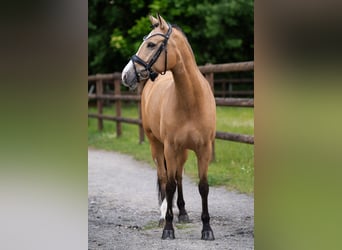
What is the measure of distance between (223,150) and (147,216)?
2.90 m

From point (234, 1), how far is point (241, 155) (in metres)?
6.88

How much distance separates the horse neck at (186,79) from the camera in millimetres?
3094

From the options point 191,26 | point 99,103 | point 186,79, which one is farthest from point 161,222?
point 191,26

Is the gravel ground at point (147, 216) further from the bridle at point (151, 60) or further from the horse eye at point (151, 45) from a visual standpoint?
the horse eye at point (151, 45)

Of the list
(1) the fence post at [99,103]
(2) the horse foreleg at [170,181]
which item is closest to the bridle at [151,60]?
(2) the horse foreleg at [170,181]

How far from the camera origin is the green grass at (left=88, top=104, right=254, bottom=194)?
5.08 meters

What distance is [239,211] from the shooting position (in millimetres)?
3807

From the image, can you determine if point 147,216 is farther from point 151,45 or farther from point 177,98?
point 151,45

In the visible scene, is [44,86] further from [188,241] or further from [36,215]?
[188,241]

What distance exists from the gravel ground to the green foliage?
590cm

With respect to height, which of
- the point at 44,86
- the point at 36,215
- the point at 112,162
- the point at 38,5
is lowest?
the point at 112,162

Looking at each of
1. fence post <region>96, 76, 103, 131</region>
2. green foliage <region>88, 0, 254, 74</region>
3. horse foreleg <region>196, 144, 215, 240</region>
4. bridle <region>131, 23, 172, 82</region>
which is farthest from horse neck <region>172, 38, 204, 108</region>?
green foliage <region>88, 0, 254, 74</region>

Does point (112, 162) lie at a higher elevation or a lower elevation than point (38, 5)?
lower

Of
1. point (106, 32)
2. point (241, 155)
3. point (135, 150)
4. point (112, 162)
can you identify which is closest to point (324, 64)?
point (241, 155)
